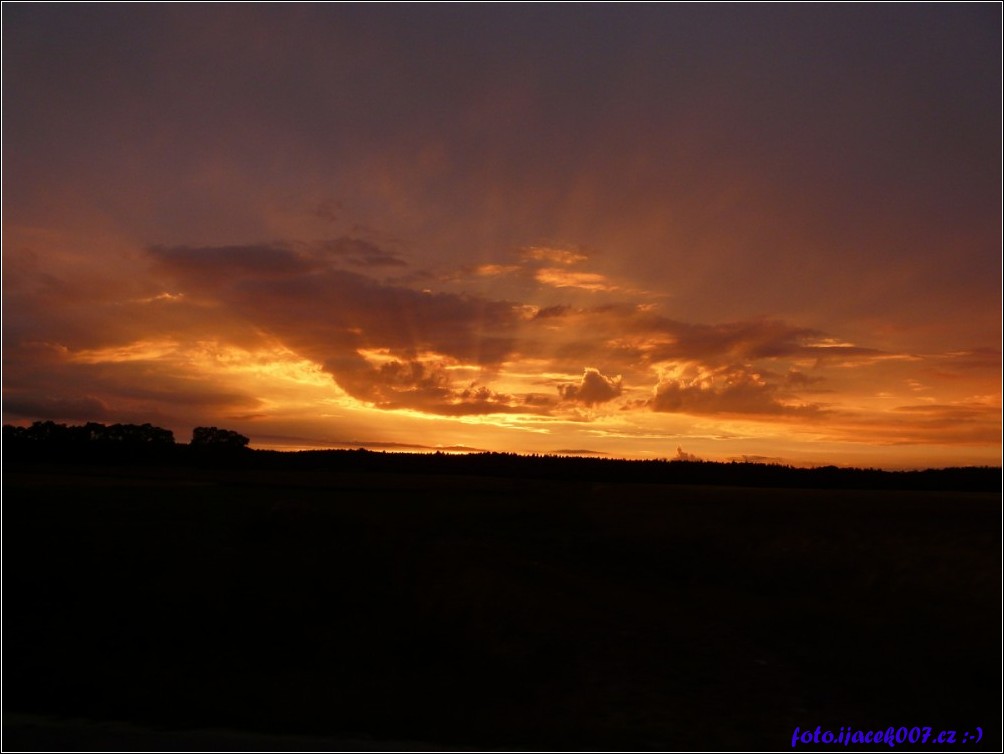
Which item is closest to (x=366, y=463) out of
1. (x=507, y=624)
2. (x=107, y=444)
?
(x=107, y=444)

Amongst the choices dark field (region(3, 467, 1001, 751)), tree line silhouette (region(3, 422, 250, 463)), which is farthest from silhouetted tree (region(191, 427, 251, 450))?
dark field (region(3, 467, 1001, 751))

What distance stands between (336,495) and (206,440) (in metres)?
72.6

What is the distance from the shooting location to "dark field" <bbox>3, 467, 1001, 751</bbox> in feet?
34.2

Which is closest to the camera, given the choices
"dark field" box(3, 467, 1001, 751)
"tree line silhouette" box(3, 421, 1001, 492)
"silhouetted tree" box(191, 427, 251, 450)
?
"dark field" box(3, 467, 1001, 751)

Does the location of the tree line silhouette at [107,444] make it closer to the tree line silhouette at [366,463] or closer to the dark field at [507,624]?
the tree line silhouette at [366,463]

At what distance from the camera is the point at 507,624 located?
51.0 feet

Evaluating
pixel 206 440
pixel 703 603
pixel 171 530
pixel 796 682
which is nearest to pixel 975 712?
pixel 796 682

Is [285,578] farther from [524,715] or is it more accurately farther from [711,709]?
[711,709]

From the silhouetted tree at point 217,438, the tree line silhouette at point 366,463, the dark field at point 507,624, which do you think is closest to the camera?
the dark field at point 507,624

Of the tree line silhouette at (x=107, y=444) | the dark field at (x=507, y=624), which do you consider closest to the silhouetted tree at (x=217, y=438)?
the tree line silhouette at (x=107, y=444)

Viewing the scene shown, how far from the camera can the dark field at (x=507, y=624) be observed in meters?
10.4

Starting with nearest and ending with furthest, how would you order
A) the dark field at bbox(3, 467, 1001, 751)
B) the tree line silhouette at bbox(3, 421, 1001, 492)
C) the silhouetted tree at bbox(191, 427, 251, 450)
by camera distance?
the dark field at bbox(3, 467, 1001, 751) < the tree line silhouette at bbox(3, 421, 1001, 492) < the silhouetted tree at bbox(191, 427, 251, 450)

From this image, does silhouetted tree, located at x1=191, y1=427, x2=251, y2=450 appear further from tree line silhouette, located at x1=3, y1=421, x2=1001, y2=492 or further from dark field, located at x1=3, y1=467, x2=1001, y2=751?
dark field, located at x1=3, y1=467, x2=1001, y2=751

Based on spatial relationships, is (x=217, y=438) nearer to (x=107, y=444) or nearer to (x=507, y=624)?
(x=107, y=444)
